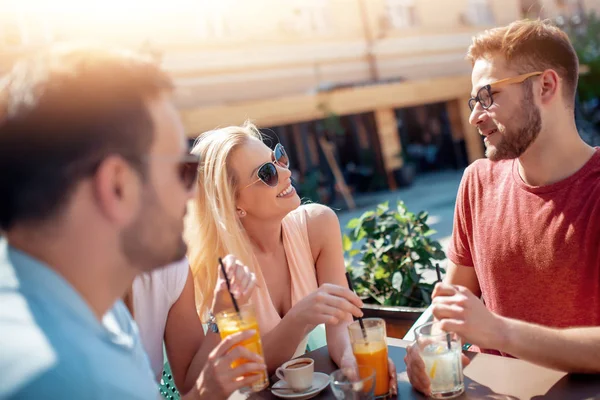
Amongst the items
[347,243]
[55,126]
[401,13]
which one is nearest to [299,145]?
[401,13]

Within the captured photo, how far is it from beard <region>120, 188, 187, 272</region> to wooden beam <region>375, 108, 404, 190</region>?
1510 cm

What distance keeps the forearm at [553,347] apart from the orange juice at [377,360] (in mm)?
310

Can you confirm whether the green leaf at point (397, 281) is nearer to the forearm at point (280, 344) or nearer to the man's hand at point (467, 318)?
the forearm at point (280, 344)

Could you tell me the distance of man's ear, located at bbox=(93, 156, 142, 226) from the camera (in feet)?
3.58

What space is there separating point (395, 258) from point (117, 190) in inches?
96.3

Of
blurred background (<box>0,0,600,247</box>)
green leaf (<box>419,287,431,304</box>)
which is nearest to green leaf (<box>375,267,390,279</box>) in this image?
green leaf (<box>419,287,431,304</box>)

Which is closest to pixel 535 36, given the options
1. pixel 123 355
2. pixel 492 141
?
pixel 492 141

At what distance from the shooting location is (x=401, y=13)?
1777 cm

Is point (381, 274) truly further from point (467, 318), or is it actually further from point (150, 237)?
point (150, 237)

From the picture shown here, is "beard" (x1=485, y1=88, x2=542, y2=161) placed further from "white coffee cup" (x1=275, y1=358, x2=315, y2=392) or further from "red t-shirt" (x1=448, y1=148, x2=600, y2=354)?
"white coffee cup" (x1=275, y1=358, x2=315, y2=392)

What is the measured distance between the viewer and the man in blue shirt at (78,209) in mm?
954

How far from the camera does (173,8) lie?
1319 cm

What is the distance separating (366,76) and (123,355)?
16.4 m

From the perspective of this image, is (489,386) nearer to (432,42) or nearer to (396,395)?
(396,395)
